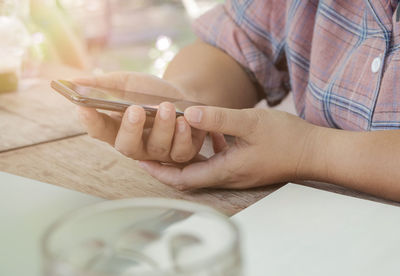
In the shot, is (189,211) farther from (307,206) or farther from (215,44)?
(215,44)

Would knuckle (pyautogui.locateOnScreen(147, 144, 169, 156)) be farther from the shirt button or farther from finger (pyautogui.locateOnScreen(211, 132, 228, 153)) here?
the shirt button

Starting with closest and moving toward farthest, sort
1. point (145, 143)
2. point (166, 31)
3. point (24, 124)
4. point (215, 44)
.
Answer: point (145, 143) < point (24, 124) < point (215, 44) < point (166, 31)

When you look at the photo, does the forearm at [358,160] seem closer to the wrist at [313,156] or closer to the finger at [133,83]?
the wrist at [313,156]

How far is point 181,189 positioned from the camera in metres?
0.55

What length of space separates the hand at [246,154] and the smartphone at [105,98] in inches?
1.9

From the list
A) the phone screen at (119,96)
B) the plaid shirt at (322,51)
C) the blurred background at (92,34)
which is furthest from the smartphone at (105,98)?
the blurred background at (92,34)

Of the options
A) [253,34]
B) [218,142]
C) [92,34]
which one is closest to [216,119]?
[218,142]

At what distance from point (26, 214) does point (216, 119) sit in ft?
0.64

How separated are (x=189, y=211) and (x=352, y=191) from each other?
37 centimetres

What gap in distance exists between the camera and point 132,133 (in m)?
0.54

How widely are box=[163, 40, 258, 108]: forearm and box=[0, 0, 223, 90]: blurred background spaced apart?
0.27m

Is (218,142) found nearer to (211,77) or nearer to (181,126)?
(181,126)

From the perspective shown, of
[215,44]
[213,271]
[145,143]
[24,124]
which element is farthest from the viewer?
[215,44]

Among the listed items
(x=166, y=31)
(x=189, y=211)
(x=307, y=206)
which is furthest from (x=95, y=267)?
(x=166, y=31)
